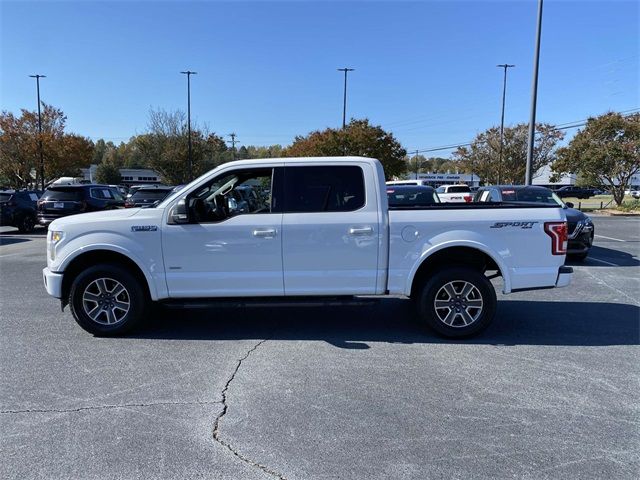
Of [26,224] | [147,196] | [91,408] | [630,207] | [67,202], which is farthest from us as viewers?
[630,207]

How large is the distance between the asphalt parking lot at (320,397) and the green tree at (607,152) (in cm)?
2594

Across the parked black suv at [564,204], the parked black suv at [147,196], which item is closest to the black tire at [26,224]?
the parked black suv at [147,196]

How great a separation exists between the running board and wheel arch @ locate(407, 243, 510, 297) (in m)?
0.56

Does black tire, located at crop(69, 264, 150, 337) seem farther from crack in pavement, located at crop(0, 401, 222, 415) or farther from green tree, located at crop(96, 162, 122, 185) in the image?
green tree, located at crop(96, 162, 122, 185)

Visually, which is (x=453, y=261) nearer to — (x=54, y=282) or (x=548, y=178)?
(x=54, y=282)

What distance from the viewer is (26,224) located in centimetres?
1805

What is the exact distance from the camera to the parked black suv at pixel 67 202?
16.5 metres

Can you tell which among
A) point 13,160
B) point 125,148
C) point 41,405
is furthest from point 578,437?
point 125,148

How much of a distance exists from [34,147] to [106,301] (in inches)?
1569

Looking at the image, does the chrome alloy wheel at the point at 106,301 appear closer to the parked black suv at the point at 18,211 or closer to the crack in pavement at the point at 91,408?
the crack in pavement at the point at 91,408

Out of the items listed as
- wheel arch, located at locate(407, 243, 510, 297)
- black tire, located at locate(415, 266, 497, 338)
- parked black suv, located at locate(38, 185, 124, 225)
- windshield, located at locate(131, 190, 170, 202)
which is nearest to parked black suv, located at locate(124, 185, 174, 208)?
windshield, located at locate(131, 190, 170, 202)

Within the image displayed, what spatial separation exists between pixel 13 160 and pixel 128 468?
143 feet

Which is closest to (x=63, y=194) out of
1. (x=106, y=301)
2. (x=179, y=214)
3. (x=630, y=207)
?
(x=106, y=301)

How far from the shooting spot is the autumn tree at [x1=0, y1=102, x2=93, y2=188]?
125 ft
